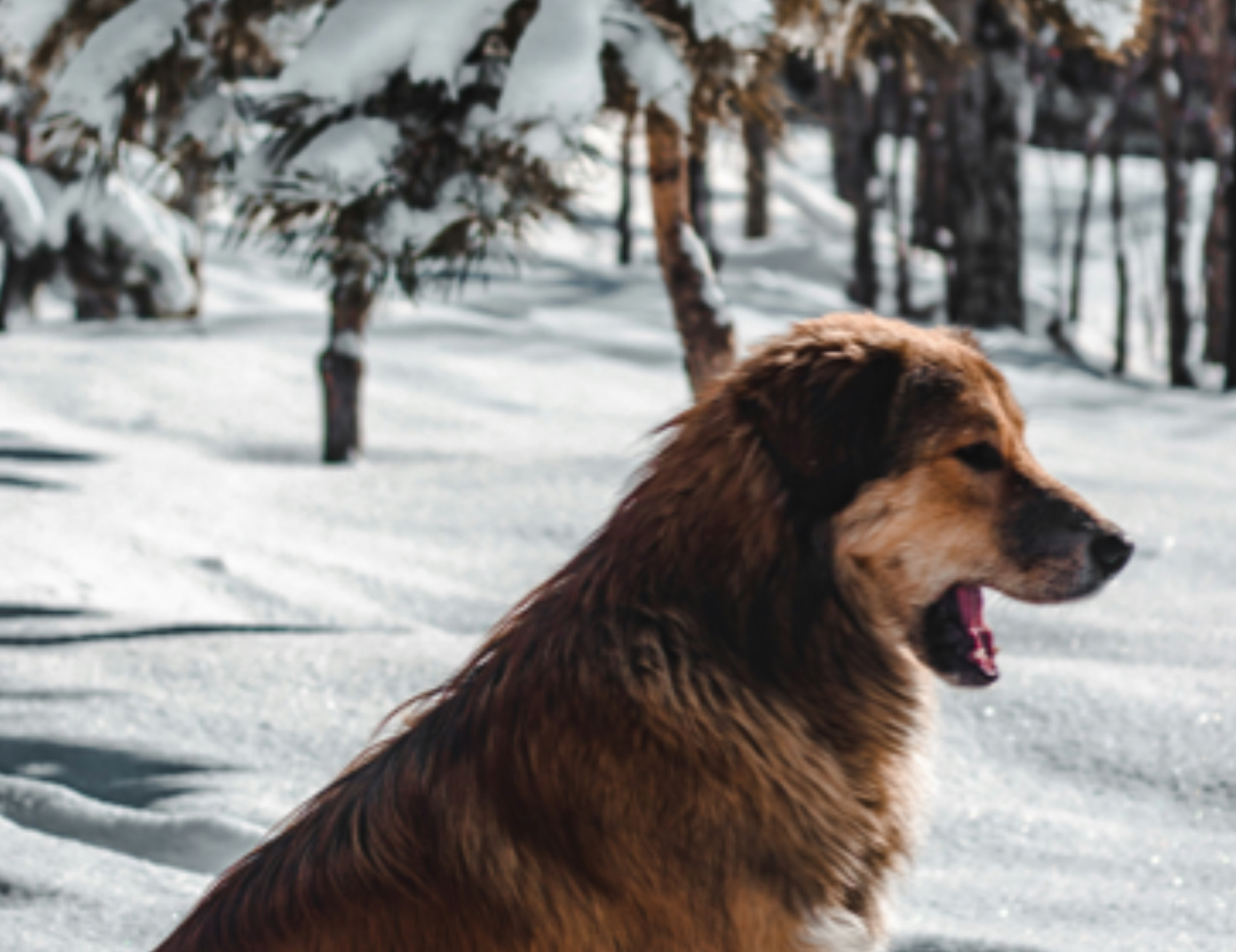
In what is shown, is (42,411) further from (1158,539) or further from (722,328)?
(1158,539)

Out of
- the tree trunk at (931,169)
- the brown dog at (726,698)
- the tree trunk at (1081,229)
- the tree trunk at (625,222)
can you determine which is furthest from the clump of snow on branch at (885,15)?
the tree trunk at (931,169)

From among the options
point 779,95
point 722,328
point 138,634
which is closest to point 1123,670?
point 722,328

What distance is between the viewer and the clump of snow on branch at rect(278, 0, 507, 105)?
5.74m

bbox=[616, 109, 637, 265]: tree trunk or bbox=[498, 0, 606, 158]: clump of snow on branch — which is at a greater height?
bbox=[498, 0, 606, 158]: clump of snow on branch

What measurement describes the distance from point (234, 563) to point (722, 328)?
2.82m

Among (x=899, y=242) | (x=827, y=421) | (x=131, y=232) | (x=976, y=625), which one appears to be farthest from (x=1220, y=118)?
(x=827, y=421)

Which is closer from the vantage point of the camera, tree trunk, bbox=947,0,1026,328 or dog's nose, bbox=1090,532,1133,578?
dog's nose, bbox=1090,532,1133,578

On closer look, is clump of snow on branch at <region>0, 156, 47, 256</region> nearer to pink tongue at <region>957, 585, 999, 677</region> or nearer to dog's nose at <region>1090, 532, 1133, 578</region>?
pink tongue at <region>957, 585, 999, 677</region>

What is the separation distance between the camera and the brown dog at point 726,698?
7.30ft

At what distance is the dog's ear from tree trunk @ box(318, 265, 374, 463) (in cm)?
726

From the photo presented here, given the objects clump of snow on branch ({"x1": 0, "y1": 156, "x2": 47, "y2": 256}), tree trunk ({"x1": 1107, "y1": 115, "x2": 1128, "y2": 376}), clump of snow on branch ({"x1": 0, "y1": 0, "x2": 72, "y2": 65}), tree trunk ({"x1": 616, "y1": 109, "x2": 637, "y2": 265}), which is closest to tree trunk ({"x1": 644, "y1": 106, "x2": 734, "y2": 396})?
clump of snow on branch ({"x1": 0, "y1": 0, "x2": 72, "y2": 65})

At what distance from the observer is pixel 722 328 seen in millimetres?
6676

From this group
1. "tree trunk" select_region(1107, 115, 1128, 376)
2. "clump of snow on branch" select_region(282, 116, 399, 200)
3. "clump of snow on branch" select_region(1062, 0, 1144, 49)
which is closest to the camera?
"clump of snow on branch" select_region(282, 116, 399, 200)

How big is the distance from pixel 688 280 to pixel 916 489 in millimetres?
4300
